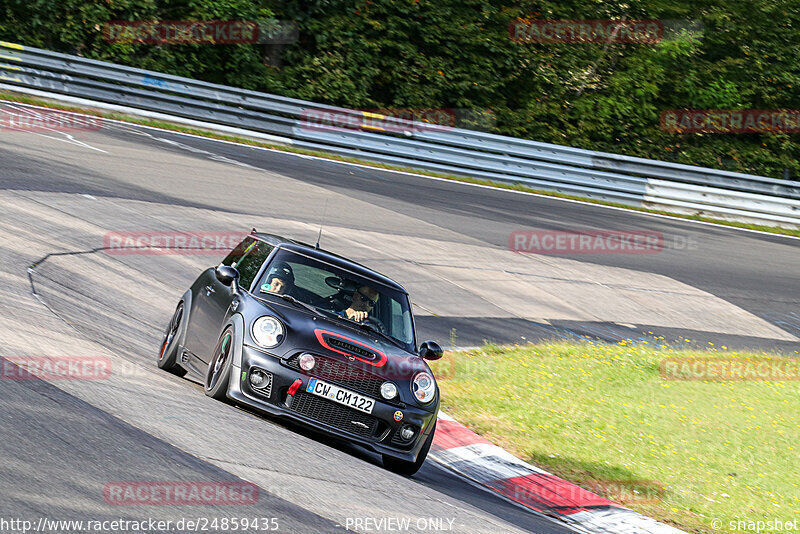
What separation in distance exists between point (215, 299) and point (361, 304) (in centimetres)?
124

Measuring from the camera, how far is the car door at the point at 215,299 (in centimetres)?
778

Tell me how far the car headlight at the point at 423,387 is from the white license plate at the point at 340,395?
43cm

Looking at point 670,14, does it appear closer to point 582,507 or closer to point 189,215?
point 189,215

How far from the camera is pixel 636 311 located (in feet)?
54.8

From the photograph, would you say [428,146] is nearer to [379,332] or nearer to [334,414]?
[379,332]

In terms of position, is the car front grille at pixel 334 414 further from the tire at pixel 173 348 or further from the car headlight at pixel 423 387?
the tire at pixel 173 348

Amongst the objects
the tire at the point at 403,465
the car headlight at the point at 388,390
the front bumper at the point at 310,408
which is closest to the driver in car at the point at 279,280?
the front bumper at the point at 310,408

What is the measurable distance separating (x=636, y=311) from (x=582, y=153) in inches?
389

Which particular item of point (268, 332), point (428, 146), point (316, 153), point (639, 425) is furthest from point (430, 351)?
point (428, 146)

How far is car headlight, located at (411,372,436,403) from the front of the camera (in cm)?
728

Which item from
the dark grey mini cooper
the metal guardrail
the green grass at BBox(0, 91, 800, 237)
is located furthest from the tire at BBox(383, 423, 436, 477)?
the metal guardrail

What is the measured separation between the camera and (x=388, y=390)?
23.3 feet

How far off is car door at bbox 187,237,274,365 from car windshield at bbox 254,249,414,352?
0.69ft

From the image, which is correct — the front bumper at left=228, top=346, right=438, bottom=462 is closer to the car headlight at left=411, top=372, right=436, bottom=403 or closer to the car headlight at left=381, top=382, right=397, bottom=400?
the car headlight at left=381, top=382, right=397, bottom=400
